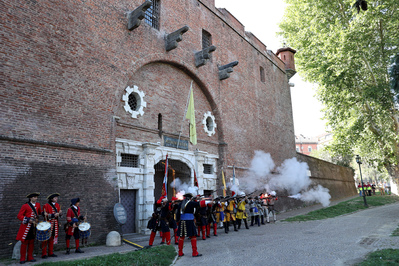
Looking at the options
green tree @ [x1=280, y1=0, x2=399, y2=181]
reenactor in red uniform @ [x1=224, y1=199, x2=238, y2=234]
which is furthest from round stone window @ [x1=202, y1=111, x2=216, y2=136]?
green tree @ [x1=280, y1=0, x2=399, y2=181]

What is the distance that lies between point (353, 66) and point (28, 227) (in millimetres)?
21684

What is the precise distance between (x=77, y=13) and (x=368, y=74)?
2123cm

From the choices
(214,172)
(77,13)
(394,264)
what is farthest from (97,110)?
(394,264)

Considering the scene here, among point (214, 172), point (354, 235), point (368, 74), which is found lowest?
point (354, 235)

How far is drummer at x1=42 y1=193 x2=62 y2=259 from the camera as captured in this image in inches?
306

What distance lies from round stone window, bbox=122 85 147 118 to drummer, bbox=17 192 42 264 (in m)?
5.47

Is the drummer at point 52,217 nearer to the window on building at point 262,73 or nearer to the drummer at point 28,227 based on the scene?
the drummer at point 28,227

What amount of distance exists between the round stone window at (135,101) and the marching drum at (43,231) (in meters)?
5.65

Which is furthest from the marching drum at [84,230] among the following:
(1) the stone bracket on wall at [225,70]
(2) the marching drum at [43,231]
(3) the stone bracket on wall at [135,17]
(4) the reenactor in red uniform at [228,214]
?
(1) the stone bracket on wall at [225,70]

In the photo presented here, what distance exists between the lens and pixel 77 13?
10.4 m

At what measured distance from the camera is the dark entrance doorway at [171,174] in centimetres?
1416

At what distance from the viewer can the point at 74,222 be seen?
8.33m

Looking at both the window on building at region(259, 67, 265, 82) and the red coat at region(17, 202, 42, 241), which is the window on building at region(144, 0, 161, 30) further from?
the window on building at region(259, 67, 265, 82)

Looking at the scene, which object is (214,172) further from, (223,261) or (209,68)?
(223,261)
